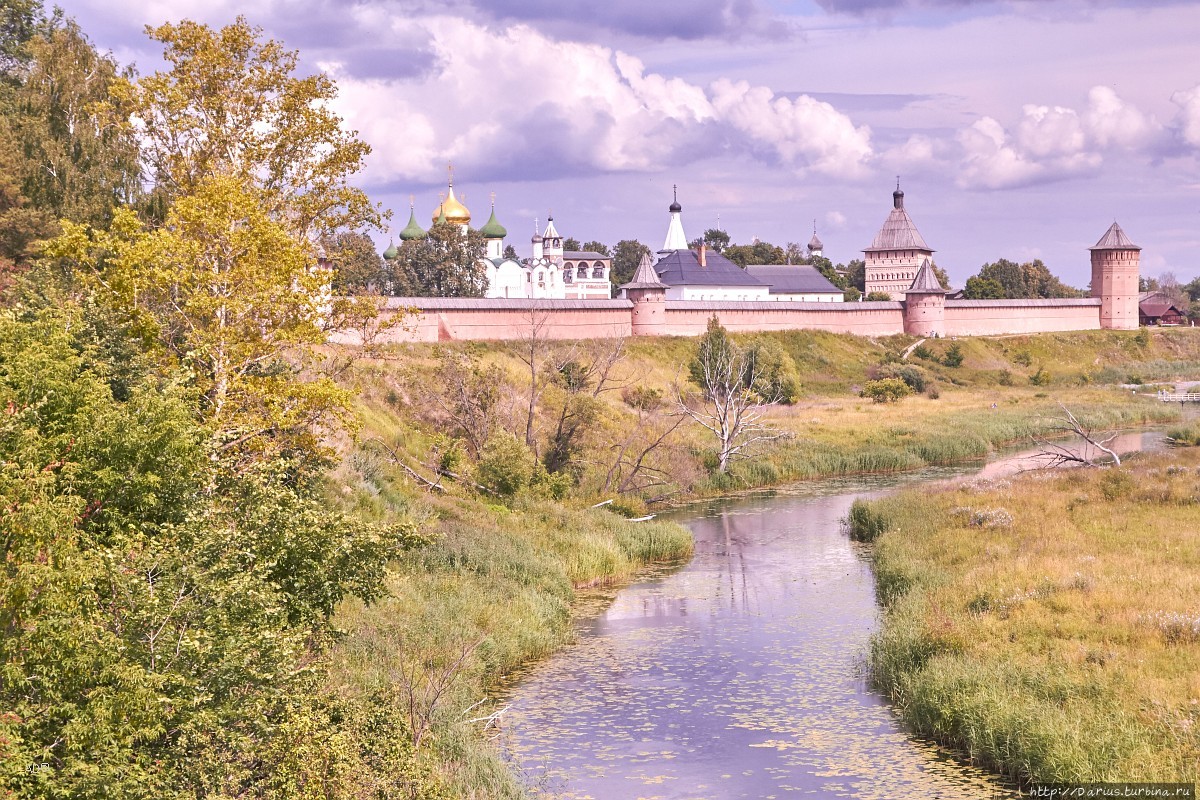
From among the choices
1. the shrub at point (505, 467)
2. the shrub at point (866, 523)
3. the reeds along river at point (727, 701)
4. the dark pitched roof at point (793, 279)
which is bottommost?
the reeds along river at point (727, 701)

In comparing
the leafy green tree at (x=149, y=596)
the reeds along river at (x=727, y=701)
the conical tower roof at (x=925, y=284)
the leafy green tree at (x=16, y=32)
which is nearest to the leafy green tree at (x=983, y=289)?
the conical tower roof at (x=925, y=284)

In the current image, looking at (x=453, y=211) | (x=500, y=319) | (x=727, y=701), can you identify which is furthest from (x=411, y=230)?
(x=727, y=701)

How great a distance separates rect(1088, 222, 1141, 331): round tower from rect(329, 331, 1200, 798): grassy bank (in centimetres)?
1506

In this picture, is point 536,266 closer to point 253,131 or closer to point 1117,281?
point 1117,281

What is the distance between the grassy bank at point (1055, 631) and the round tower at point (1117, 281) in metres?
51.4

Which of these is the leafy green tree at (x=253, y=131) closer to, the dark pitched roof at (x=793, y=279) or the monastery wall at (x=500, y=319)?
the monastery wall at (x=500, y=319)

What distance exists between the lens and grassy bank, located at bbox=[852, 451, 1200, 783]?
10.1 m

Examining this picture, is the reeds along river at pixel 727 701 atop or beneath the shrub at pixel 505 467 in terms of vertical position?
beneath

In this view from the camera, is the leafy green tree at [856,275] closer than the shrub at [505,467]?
No

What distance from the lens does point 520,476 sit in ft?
75.6

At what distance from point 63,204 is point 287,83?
9.59 meters

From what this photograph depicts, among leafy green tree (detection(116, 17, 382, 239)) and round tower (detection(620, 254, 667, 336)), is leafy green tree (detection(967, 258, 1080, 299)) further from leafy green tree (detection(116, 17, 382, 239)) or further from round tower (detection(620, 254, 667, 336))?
leafy green tree (detection(116, 17, 382, 239))

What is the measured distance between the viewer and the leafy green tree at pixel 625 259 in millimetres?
92125

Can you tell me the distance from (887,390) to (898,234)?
31.6 meters
